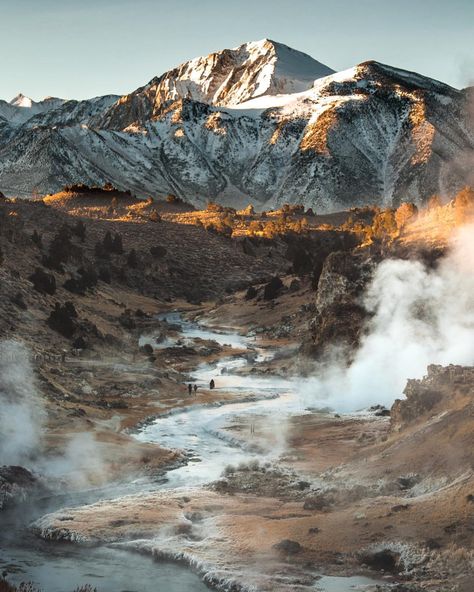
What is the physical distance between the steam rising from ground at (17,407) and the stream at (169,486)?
3.49m

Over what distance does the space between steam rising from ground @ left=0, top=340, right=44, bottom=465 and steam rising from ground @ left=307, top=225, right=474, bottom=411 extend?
538 inches

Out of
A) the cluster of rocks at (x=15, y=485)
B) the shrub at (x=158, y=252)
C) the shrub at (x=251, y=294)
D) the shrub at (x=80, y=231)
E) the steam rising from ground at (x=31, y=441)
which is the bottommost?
the cluster of rocks at (x=15, y=485)

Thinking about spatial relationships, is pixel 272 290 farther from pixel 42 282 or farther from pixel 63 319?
pixel 63 319

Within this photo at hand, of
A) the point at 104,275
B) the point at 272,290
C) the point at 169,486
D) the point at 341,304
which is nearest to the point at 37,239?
the point at 104,275

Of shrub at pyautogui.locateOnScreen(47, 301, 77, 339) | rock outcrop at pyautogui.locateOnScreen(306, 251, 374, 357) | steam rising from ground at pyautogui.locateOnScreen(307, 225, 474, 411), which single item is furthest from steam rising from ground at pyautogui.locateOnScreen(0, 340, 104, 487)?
rock outcrop at pyautogui.locateOnScreen(306, 251, 374, 357)

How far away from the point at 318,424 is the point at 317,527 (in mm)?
13995

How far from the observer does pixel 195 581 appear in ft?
62.8

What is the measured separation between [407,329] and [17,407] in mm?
20011

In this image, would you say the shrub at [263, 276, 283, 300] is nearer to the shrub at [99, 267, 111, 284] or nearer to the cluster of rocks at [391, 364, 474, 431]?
the shrub at [99, 267, 111, 284]

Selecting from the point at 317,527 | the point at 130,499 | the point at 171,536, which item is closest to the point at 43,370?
the point at 130,499

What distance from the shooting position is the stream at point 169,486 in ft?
62.5

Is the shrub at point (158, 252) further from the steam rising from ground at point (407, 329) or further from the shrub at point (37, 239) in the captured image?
the steam rising from ground at point (407, 329)

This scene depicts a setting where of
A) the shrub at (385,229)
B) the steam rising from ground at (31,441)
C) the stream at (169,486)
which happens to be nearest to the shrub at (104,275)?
the shrub at (385,229)

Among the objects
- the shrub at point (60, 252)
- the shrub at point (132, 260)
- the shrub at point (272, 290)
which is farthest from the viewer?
the shrub at point (132, 260)
